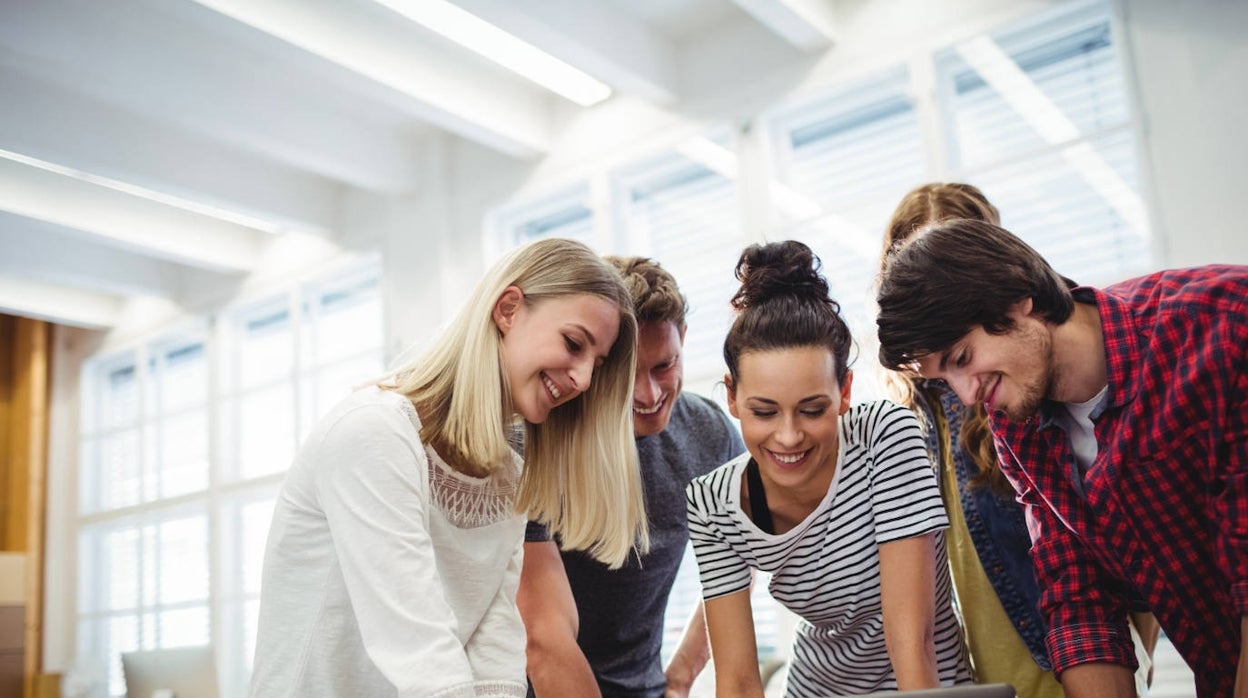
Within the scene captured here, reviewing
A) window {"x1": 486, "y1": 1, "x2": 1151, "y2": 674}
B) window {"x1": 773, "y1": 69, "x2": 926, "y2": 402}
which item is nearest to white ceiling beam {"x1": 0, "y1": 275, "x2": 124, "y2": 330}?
window {"x1": 486, "y1": 1, "x2": 1151, "y2": 674}

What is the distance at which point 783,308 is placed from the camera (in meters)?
1.62

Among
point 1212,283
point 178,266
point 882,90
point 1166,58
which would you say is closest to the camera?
point 1212,283

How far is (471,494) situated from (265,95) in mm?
3974

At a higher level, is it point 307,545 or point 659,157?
point 659,157

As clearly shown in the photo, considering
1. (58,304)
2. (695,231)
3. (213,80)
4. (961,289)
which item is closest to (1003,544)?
(961,289)

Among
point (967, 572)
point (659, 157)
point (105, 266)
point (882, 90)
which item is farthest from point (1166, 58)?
point (105, 266)

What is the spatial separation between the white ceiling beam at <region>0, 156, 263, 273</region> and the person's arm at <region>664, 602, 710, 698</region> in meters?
4.94

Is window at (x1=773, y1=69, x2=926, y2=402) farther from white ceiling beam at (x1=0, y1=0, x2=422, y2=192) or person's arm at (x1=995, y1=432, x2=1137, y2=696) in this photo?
person's arm at (x1=995, y1=432, x2=1137, y2=696)

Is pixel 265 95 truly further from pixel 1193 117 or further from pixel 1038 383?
pixel 1038 383

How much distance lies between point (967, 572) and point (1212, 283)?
0.70m

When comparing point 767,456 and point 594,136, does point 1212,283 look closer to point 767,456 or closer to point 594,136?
point 767,456

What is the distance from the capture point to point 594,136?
5.26 m

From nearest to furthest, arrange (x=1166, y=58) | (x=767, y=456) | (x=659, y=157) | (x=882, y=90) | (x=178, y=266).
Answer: (x=767, y=456), (x=1166, y=58), (x=882, y=90), (x=659, y=157), (x=178, y=266)

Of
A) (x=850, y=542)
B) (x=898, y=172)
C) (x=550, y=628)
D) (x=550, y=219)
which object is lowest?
(x=550, y=628)
